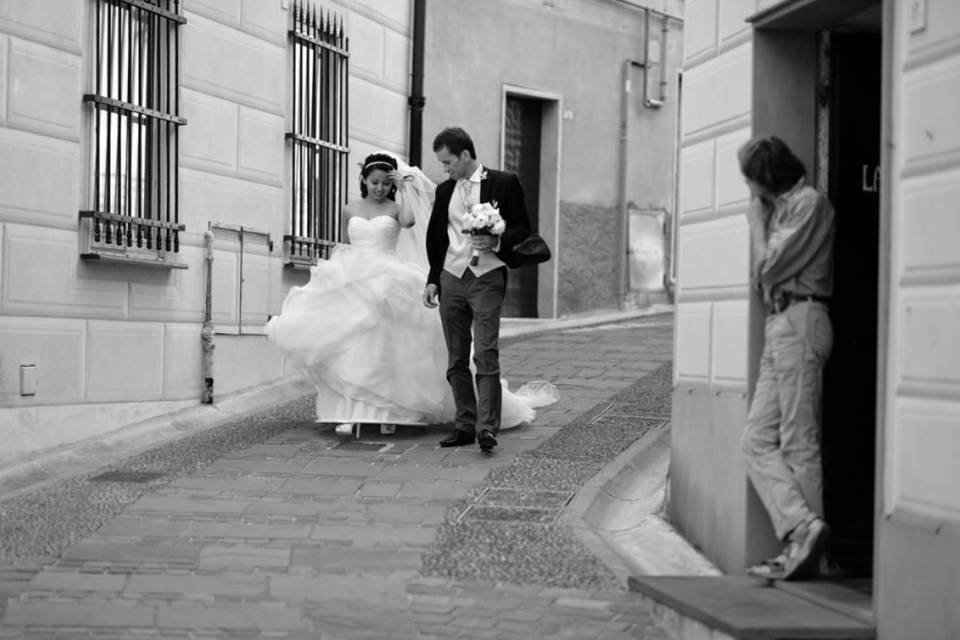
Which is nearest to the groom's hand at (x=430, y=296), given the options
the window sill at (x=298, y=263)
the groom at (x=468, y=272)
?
the groom at (x=468, y=272)

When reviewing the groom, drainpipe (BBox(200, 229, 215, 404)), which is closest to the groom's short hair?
the groom

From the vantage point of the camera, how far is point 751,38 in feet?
24.4

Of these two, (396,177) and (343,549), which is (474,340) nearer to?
(396,177)

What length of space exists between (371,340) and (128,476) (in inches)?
80.4

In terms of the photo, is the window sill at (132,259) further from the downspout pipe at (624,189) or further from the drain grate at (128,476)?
the downspout pipe at (624,189)

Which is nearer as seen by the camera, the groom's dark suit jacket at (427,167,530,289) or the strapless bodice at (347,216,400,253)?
the groom's dark suit jacket at (427,167,530,289)

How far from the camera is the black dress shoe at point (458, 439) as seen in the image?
1053cm

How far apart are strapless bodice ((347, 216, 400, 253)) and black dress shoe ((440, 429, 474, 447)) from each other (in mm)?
1581

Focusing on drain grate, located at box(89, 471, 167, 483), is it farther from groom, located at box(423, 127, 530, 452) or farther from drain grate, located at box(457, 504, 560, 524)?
drain grate, located at box(457, 504, 560, 524)

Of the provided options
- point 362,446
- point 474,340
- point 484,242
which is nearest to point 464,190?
point 484,242

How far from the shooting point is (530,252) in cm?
1036

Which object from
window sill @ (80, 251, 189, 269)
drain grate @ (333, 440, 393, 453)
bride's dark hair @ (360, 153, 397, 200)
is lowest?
drain grate @ (333, 440, 393, 453)

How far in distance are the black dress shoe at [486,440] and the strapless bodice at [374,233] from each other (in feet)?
6.25

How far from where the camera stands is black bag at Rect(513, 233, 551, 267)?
10.4 metres
